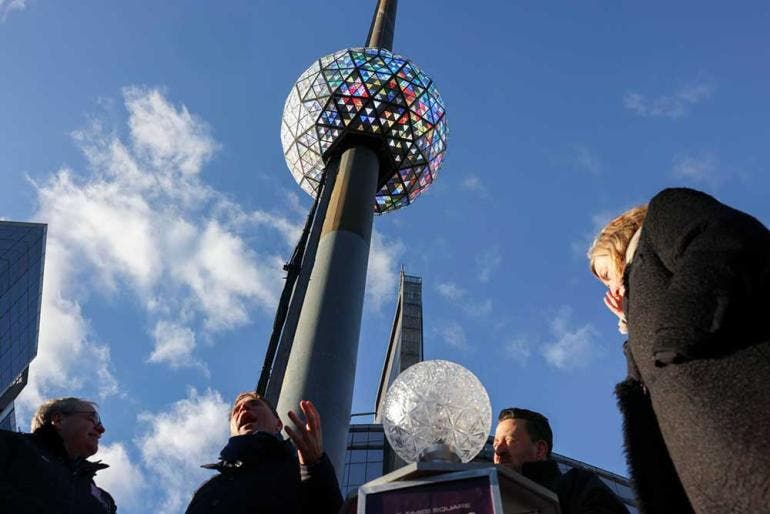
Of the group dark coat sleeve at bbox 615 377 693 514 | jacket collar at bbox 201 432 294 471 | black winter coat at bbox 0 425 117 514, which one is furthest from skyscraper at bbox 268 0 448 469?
dark coat sleeve at bbox 615 377 693 514

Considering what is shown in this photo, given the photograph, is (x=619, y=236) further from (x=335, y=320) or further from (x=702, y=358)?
(x=335, y=320)

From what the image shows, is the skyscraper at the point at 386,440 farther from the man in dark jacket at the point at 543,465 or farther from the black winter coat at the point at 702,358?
the black winter coat at the point at 702,358

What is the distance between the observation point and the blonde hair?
7.60 ft

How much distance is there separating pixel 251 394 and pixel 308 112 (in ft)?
45.8

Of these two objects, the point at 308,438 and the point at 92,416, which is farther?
the point at 92,416

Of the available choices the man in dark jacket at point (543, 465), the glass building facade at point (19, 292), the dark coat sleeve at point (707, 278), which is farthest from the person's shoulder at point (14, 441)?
the glass building facade at point (19, 292)

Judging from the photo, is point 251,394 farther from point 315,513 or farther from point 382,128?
point 382,128

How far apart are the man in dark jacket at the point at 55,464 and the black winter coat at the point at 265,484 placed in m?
0.79

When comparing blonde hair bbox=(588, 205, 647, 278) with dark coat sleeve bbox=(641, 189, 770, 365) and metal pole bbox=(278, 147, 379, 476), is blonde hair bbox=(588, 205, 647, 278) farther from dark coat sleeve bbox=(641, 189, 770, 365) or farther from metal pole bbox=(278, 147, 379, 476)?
metal pole bbox=(278, 147, 379, 476)

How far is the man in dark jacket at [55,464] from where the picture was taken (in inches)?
145

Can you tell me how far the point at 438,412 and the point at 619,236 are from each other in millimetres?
1421

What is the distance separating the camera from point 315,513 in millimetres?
3447

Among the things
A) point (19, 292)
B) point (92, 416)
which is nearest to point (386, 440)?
point (92, 416)

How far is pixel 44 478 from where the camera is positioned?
12.5ft
